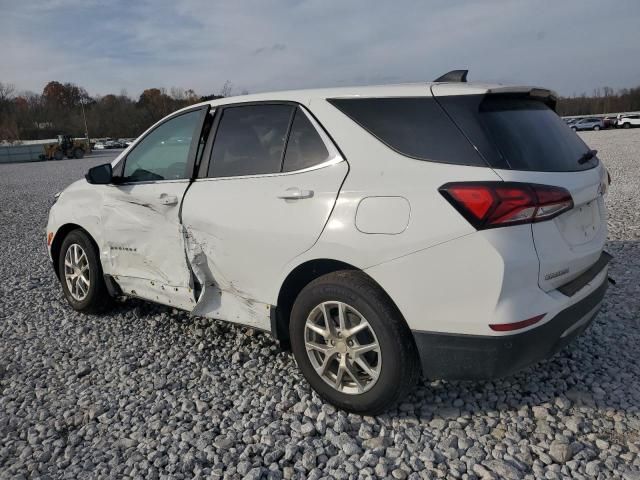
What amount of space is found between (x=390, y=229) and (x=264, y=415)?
132 centimetres

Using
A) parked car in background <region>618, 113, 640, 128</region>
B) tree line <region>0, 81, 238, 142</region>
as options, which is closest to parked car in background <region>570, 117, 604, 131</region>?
parked car in background <region>618, 113, 640, 128</region>

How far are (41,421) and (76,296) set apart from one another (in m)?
1.86

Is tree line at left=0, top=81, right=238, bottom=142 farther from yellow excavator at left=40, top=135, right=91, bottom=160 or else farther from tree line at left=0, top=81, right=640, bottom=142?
yellow excavator at left=40, top=135, right=91, bottom=160

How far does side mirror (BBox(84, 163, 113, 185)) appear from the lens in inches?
163

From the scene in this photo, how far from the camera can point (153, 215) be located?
3818 millimetres

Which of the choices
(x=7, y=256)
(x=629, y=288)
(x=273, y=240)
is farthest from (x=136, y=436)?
(x=7, y=256)

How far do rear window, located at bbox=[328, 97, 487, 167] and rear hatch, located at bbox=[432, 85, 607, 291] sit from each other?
0.05m

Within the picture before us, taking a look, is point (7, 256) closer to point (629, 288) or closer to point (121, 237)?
point (121, 237)

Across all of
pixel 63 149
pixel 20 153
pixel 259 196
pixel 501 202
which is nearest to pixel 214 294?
pixel 259 196

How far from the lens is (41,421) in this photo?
3086 mm

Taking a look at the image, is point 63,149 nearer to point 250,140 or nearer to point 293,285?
point 250,140

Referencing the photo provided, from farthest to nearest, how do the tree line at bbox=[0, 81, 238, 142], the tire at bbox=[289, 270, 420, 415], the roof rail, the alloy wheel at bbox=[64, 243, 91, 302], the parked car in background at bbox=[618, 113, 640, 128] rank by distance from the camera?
the tree line at bbox=[0, 81, 238, 142] < the parked car in background at bbox=[618, 113, 640, 128] < the alloy wheel at bbox=[64, 243, 91, 302] < the roof rail < the tire at bbox=[289, 270, 420, 415]

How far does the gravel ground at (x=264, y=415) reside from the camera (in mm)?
2572

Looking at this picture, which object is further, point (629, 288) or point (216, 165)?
point (629, 288)
